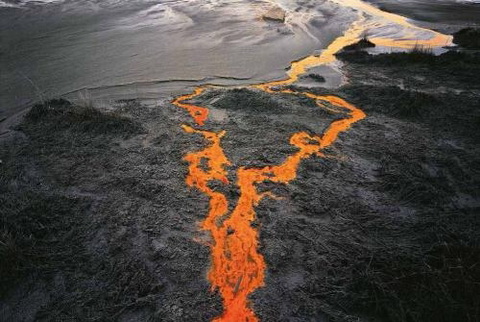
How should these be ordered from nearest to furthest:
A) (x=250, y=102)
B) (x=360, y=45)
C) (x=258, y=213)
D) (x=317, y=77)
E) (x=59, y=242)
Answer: (x=59, y=242) → (x=258, y=213) → (x=250, y=102) → (x=317, y=77) → (x=360, y=45)

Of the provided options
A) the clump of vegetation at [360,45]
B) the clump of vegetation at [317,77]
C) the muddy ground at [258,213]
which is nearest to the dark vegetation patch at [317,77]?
the clump of vegetation at [317,77]

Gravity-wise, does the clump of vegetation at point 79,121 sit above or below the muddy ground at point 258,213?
above

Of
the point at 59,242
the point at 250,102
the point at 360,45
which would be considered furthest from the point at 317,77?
the point at 59,242

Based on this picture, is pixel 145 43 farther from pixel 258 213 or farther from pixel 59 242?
pixel 258 213

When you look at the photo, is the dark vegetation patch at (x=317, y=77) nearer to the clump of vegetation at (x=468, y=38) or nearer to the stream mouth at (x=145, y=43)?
the stream mouth at (x=145, y=43)

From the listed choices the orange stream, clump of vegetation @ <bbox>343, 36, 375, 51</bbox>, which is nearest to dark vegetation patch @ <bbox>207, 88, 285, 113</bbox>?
the orange stream
